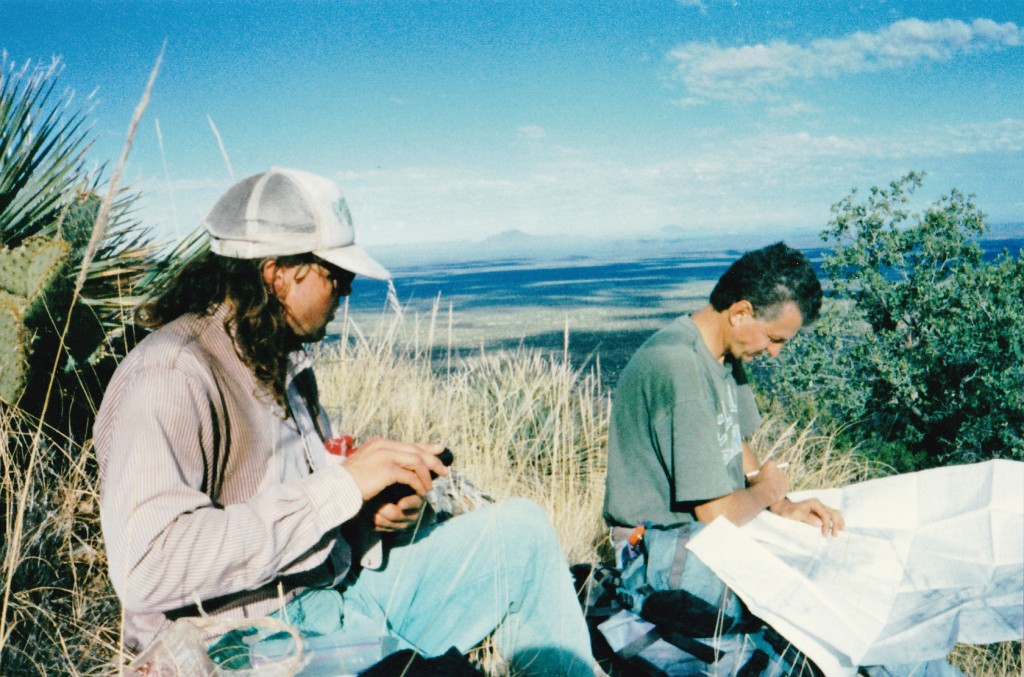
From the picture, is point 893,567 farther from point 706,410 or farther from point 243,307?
point 243,307

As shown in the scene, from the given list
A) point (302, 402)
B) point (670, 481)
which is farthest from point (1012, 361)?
point (302, 402)

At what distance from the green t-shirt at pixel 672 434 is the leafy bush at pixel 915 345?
2.56m

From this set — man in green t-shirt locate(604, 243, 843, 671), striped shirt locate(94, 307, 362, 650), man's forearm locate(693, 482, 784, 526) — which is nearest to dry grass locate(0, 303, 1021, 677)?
striped shirt locate(94, 307, 362, 650)

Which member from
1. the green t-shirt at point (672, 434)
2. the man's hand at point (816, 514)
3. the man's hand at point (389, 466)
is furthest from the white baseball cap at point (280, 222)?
the man's hand at point (816, 514)

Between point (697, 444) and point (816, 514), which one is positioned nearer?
point (697, 444)

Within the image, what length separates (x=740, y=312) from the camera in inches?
101

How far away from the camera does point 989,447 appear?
4305 millimetres

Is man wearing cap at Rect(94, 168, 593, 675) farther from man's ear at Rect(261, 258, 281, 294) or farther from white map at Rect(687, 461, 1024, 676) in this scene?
white map at Rect(687, 461, 1024, 676)

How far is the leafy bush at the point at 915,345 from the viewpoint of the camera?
426cm

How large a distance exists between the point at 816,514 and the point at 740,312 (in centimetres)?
72

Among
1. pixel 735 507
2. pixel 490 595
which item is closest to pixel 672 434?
pixel 735 507

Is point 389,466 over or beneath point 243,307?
beneath

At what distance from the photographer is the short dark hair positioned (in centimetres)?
256

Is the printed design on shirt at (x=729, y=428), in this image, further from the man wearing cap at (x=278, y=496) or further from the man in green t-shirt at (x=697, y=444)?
the man wearing cap at (x=278, y=496)
